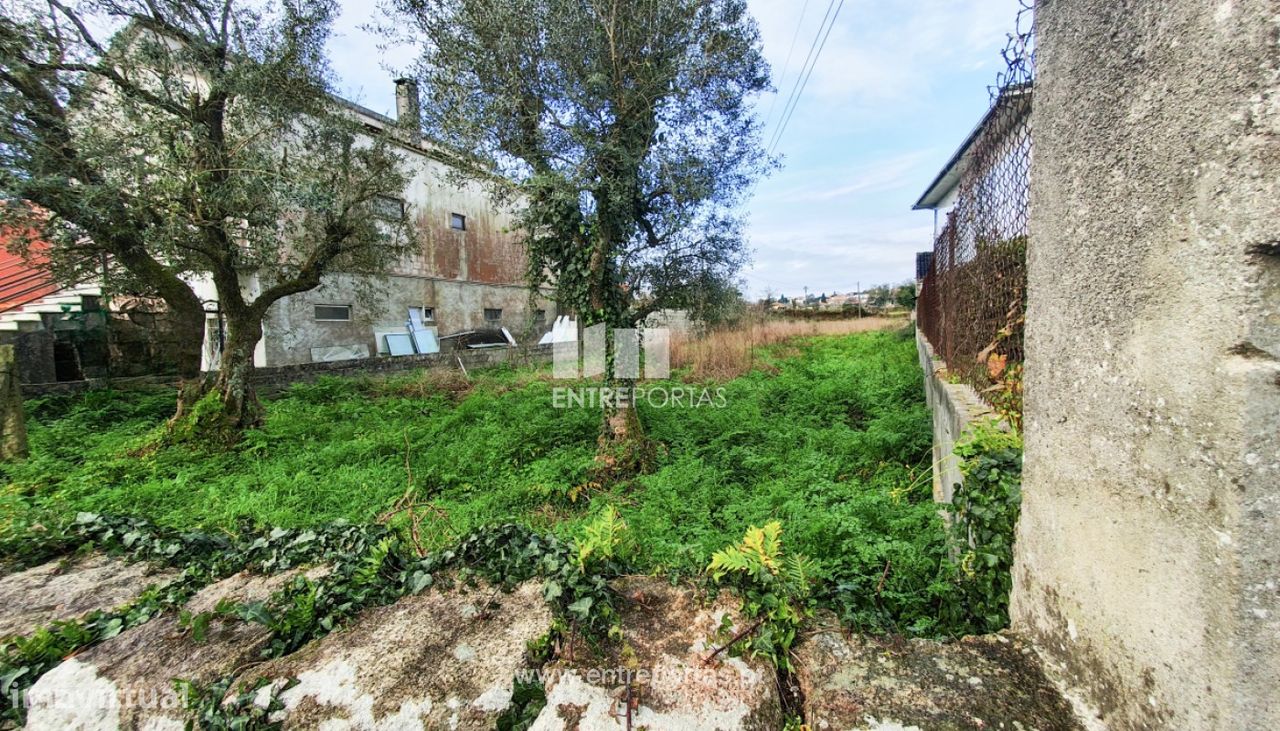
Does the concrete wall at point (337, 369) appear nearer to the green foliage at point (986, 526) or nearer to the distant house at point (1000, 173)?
the distant house at point (1000, 173)

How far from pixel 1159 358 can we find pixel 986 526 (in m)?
0.85

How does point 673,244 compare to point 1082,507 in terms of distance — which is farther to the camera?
point 673,244

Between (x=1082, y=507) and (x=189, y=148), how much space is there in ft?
24.1

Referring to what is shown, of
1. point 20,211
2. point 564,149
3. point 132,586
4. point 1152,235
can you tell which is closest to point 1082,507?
point 1152,235

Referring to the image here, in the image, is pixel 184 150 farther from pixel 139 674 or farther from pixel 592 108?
pixel 139 674

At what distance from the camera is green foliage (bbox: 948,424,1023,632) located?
145cm

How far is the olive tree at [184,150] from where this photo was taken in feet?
15.1

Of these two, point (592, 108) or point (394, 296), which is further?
point (394, 296)

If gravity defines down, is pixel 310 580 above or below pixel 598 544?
below

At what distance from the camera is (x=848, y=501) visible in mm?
2965

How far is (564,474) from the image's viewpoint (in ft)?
14.5

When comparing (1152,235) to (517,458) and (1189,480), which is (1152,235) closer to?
(1189,480)

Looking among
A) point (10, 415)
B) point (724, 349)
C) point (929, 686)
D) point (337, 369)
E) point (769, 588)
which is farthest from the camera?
point (724, 349)

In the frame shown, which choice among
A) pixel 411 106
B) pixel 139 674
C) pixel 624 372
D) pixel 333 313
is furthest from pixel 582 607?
pixel 333 313
